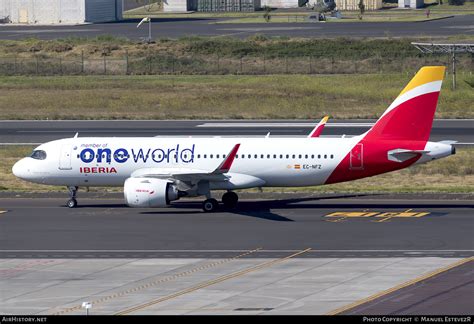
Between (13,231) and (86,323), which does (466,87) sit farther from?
(86,323)

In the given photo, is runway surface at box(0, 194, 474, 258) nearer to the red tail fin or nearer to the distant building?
the red tail fin

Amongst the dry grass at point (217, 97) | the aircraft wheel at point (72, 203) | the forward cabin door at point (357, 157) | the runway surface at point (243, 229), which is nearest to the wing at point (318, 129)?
the runway surface at point (243, 229)

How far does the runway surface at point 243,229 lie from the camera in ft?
145

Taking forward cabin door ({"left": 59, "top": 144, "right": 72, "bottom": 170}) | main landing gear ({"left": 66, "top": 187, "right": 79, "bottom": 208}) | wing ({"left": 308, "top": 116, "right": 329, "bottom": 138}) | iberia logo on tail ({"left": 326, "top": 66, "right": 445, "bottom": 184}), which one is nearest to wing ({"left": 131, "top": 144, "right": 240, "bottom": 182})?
forward cabin door ({"left": 59, "top": 144, "right": 72, "bottom": 170})

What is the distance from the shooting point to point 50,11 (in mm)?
183500

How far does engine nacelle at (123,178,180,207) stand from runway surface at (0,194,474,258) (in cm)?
84

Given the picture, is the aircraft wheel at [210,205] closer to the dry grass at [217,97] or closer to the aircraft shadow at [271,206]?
the aircraft shadow at [271,206]

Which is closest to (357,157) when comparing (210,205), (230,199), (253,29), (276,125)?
(230,199)

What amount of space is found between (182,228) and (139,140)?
24.0 ft

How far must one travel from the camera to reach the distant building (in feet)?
596

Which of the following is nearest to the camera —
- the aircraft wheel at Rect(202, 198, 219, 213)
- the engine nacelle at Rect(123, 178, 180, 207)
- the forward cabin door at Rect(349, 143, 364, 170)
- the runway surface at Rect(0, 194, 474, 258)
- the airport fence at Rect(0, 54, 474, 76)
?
the runway surface at Rect(0, 194, 474, 258)

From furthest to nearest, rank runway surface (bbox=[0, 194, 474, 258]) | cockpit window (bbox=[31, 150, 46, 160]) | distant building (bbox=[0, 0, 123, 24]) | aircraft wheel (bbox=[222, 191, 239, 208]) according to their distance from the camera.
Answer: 1. distant building (bbox=[0, 0, 123, 24])
2. cockpit window (bbox=[31, 150, 46, 160])
3. aircraft wheel (bbox=[222, 191, 239, 208])
4. runway surface (bbox=[0, 194, 474, 258])

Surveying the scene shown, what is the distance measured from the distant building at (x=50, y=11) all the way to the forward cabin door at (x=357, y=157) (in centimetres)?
13299

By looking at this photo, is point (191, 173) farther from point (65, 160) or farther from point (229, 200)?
point (65, 160)
